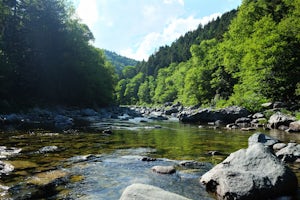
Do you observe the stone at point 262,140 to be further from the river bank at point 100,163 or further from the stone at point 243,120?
the stone at point 243,120

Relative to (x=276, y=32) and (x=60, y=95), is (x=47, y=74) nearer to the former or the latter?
(x=60, y=95)

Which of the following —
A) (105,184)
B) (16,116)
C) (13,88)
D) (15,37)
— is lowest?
(105,184)

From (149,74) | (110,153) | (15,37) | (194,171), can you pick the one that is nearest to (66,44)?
(15,37)

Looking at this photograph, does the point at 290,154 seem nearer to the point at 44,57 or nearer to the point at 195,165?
the point at 195,165

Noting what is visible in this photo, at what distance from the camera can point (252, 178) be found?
8312 millimetres

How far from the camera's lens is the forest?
1398 inches

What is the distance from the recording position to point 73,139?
19.8m

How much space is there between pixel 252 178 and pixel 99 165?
6.35m

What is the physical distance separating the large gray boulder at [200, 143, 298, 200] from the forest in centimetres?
2315

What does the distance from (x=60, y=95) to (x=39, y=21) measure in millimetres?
13856

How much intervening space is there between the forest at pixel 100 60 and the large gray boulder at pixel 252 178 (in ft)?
76.0

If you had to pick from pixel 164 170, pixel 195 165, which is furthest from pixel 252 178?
pixel 195 165

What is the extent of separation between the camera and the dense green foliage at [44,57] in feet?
146

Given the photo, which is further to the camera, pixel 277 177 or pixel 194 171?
pixel 194 171
